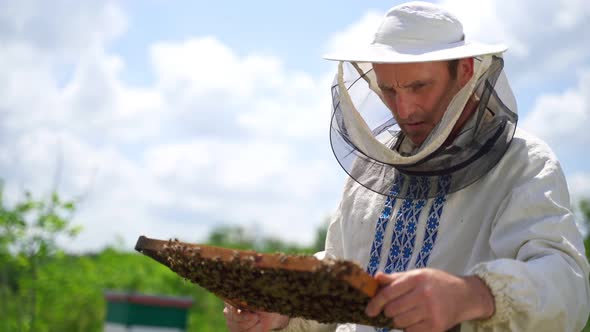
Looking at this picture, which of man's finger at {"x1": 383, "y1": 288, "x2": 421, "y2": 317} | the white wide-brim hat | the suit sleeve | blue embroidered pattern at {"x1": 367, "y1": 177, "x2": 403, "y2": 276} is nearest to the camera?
man's finger at {"x1": 383, "y1": 288, "x2": 421, "y2": 317}

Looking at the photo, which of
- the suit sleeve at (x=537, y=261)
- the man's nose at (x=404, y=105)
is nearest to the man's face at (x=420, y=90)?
the man's nose at (x=404, y=105)

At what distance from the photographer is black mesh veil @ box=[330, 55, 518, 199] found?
2.70m

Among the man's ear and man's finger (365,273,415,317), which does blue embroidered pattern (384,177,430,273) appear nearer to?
the man's ear

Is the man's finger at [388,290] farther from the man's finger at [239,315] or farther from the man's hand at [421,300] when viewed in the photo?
the man's finger at [239,315]

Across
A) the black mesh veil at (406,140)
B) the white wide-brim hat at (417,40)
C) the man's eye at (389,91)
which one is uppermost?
the white wide-brim hat at (417,40)

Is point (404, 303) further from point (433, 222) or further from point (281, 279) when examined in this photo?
point (433, 222)

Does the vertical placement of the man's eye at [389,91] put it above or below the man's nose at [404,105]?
above

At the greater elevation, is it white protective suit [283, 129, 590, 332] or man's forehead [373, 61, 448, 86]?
man's forehead [373, 61, 448, 86]

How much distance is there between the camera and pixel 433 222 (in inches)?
108

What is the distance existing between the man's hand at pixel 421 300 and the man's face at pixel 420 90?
0.80 m

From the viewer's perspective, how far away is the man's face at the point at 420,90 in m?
2.69

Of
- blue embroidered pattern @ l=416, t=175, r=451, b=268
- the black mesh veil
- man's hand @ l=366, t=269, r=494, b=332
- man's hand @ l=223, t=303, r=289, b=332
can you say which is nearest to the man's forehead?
the black mesh veil

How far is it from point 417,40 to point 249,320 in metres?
1.11

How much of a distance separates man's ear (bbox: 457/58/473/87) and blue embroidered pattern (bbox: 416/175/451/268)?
1.08ft
